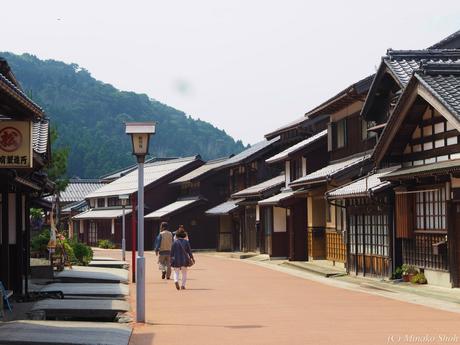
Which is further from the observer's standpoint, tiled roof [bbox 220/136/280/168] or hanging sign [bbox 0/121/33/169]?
tiled roof [bbox 220/136/280/168]

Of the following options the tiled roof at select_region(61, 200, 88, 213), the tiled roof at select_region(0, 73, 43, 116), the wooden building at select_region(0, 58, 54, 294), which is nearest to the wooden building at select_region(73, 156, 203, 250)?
the tiled roof at select_region(61, 200, 88, 213)

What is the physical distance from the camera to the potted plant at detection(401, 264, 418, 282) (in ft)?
75.1

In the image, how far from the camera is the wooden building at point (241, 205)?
52.7 metres

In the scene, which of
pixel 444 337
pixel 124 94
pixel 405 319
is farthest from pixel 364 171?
pixel 124 94

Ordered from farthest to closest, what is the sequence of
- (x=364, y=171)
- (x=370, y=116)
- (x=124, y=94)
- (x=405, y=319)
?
(x=124, y=94) → (x=364, y=171) → (x=370, y=116) → (x=405, y=319)

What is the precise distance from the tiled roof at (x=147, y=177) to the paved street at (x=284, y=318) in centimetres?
4667

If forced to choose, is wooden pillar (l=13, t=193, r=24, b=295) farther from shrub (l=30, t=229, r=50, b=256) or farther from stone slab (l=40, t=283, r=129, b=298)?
shrub (l=30, t=229, r=50, b=256)

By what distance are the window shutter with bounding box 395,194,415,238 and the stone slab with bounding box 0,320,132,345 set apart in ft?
38.1

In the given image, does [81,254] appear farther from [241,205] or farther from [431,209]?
[241,205]

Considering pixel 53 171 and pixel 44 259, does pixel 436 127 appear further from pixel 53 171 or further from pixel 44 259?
pixel 53 171

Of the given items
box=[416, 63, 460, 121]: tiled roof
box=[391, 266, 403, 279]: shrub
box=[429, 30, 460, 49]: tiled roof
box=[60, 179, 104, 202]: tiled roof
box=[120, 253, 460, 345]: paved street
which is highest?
box=[429, 30, 460, 49]: tiled roof

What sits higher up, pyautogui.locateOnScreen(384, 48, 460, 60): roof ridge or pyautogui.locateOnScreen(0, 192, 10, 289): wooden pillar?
pyautogui.locateOnScreen(384, 48, 460, 60): roof ridge

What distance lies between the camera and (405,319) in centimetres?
1452

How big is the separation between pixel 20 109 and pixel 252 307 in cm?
732
